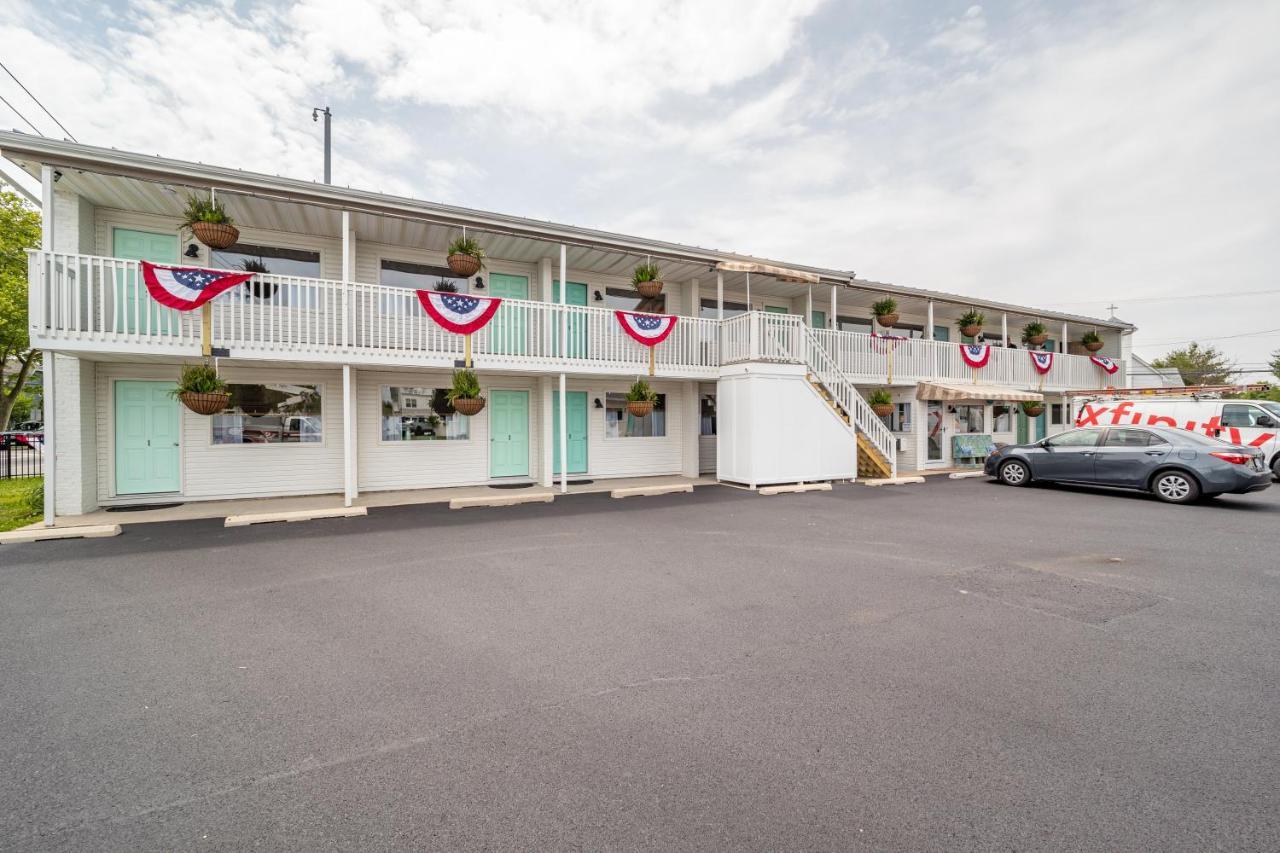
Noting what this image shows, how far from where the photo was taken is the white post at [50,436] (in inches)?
300

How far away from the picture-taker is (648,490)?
36.2 ft

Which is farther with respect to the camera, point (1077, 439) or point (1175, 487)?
point (1077, 439)

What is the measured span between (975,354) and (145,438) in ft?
67.9

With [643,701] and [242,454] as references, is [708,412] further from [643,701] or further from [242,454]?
[643,701]

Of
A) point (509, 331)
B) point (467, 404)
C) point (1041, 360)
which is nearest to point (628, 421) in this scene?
point (509, 331)

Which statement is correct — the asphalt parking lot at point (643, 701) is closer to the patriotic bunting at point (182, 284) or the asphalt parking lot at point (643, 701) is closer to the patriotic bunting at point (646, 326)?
the patriotic bunting at point (182, 284)

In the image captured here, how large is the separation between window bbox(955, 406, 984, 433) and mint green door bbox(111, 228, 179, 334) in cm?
1977

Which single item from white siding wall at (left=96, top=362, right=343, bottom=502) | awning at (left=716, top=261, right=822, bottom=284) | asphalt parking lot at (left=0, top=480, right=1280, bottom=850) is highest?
awning at (left=716, top=261, right=822, bottom=284)

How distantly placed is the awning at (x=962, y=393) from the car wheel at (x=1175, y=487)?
4705mm

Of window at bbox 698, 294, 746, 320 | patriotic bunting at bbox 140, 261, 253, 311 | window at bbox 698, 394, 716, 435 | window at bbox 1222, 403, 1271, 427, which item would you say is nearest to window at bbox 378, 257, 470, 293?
patriotic bunting at bbox 140, 261, 253, 311

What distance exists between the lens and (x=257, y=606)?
15.0ft

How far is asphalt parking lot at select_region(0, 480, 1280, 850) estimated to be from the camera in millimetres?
2039

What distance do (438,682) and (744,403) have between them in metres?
9.50

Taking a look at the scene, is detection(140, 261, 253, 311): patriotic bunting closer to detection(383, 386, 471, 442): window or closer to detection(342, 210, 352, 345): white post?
detection(342, 210, 352, 345): white post
